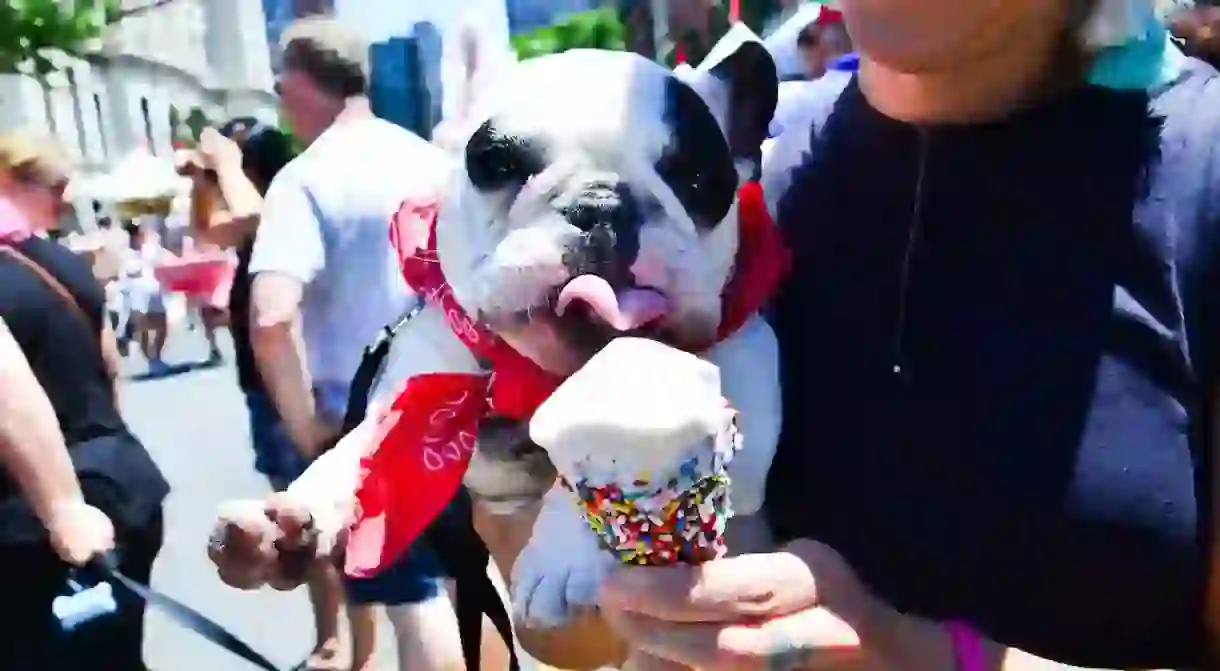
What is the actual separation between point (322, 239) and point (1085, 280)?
1092mm

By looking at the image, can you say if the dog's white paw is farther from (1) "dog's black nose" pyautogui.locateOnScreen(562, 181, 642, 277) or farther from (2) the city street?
(2) the city street

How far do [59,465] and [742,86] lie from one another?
3.33 feet

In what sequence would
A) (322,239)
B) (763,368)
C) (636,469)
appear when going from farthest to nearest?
(322,239), (763,368), (636,469)

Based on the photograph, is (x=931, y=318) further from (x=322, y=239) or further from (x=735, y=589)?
(x=322, y=239)

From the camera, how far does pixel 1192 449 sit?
50 cm

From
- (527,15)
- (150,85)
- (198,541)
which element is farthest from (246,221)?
(150,85)

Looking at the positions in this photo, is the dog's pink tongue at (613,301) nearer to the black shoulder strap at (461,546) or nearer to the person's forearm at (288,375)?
the black shoulder strap at (461,546)

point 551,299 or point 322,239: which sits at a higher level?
point 551,299

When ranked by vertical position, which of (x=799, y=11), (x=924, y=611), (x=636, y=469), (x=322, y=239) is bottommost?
(x=322, y=239)

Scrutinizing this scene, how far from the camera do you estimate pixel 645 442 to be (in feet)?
1.40

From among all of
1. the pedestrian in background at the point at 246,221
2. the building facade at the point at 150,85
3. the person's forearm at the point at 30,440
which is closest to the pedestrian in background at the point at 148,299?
the building facade at the point at 150,85

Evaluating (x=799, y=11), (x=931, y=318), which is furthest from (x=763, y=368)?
(x=799, y=11)

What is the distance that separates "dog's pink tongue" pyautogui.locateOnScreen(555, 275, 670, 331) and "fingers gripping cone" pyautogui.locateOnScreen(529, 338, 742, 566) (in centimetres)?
3

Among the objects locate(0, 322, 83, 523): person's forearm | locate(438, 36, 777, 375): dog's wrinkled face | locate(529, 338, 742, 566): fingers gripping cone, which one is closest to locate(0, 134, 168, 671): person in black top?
locate(0, 322, 83, 523): person's forearm
